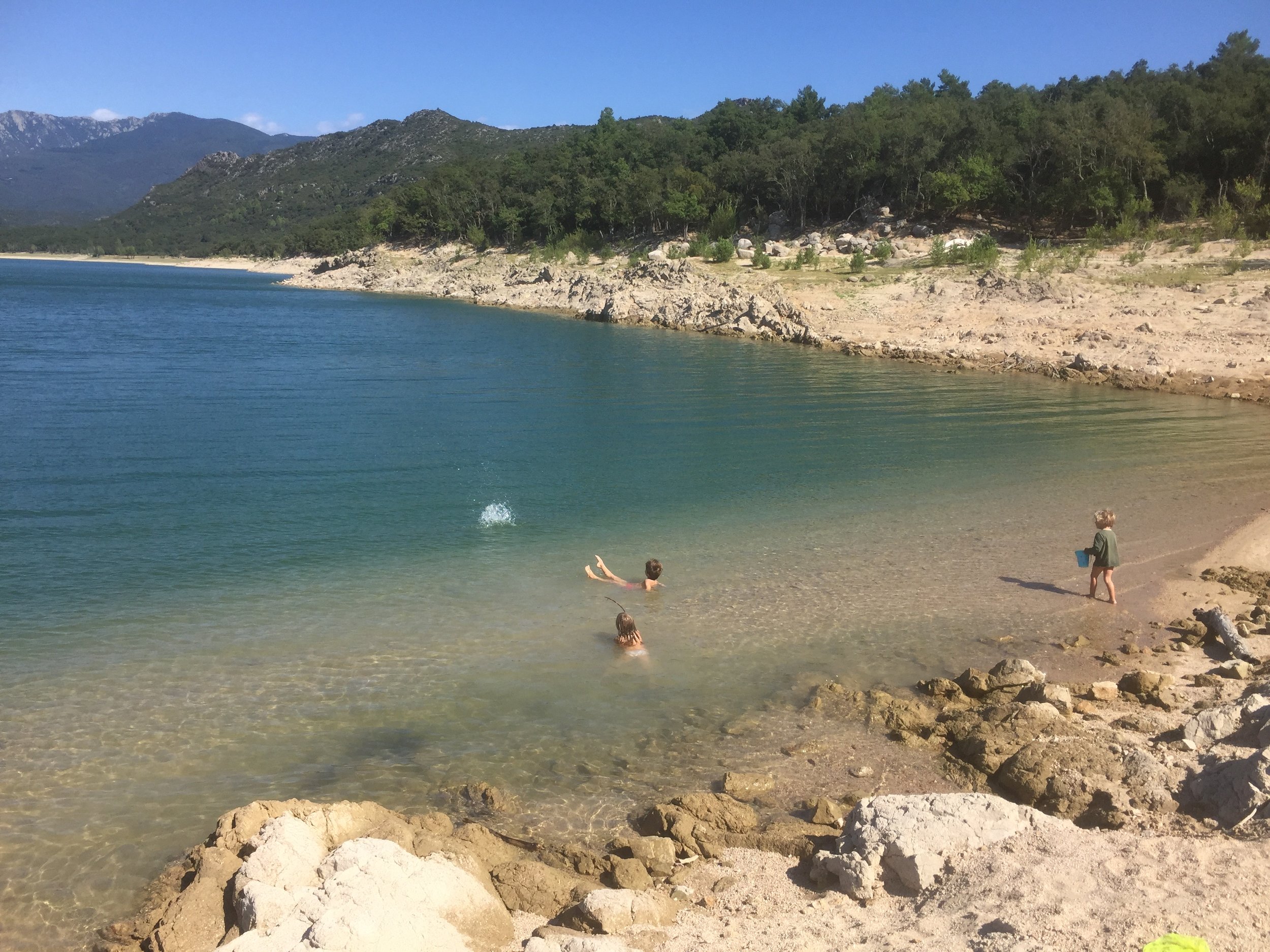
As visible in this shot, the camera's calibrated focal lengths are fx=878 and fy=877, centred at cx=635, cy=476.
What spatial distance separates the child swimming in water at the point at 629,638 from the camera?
11.0 m

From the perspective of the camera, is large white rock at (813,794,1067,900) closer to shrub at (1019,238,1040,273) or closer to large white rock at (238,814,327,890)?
large white rock at (238,814,327,890)

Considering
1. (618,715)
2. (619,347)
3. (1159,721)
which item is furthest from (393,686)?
(619,347)

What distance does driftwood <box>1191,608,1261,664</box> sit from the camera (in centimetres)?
1031

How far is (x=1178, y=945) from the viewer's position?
4.68 m

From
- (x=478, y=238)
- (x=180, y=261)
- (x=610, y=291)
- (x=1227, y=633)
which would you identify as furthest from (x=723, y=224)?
(x=180, y=261)

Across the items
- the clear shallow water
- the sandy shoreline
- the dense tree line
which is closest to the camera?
the clear shallow water

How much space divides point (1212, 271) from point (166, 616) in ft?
133

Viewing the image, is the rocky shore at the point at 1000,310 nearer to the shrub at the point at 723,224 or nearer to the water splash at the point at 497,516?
the shrub at the point at 723,224

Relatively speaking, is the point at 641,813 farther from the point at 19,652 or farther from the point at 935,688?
the point at 19,652

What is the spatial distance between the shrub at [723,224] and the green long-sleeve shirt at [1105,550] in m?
55.7

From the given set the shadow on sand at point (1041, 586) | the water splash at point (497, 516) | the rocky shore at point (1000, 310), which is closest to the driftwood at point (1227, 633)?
the shadow on sand at point (1041, 586)

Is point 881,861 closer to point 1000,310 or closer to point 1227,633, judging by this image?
point 1227,633

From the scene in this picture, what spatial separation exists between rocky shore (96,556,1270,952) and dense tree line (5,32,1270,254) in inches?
1770

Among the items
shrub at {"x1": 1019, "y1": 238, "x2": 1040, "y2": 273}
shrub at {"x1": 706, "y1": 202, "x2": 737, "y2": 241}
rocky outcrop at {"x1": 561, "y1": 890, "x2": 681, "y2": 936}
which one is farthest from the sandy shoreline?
rocky outcrop at {"x1": 561, "y1": 890, "x2": 681, "y2": 936}
